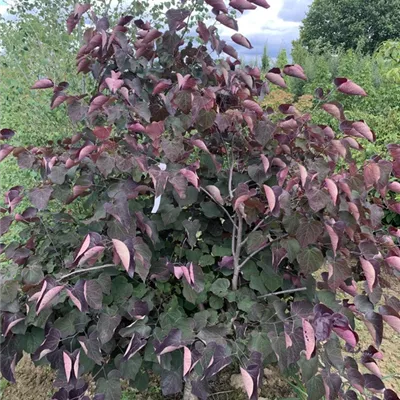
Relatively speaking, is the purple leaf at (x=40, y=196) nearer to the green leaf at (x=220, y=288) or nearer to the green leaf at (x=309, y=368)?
the green leaf at (x=220, y=288)

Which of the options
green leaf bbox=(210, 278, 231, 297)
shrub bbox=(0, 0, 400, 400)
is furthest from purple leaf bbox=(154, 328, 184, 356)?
green leaf bbox=(210, 278, 231, 297)

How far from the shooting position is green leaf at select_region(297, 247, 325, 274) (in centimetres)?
116

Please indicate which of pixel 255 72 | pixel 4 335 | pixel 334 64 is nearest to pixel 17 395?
pixel 4 335

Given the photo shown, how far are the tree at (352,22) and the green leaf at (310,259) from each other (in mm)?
23302

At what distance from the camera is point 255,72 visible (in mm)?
1428

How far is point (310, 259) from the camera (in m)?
1.17

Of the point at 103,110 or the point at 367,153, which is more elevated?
the point at 103,110

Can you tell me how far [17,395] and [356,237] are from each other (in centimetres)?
168

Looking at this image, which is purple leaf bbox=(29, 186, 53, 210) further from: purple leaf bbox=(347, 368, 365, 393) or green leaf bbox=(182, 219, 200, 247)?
purple leaf bbox=(347, 368, 365, 393)

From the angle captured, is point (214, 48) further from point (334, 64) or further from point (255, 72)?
point (334, 64)

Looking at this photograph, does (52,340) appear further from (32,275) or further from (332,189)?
(332,189)

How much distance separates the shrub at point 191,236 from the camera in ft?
3.57

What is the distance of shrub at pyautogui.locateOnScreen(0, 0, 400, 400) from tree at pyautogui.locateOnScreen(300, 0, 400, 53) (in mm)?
23071

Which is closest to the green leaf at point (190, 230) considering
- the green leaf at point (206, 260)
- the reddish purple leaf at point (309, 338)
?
the green leaf at point (206, 260)
